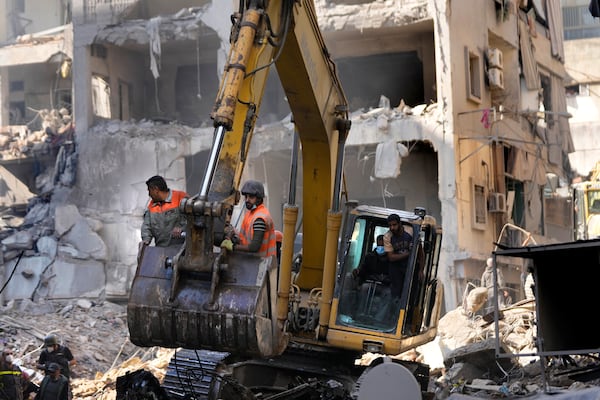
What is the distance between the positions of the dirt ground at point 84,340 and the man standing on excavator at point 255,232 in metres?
6.40

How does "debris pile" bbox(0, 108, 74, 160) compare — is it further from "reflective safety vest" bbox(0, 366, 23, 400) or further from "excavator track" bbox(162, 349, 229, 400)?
"excavator track" bbox(162, 349, 229, 400)

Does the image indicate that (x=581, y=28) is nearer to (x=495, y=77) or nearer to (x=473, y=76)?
(x=495, y=77)

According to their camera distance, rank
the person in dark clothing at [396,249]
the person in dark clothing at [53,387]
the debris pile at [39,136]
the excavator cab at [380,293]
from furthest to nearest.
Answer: the debris pile at [39,136]
the person in dark clothing at [53,387]
the person in dark clothing at [396,249]
the excavator cab at [380,293]

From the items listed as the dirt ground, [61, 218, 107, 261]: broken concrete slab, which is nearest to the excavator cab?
the dirt ground

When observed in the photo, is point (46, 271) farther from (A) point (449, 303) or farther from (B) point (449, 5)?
(B) point (449, 5)

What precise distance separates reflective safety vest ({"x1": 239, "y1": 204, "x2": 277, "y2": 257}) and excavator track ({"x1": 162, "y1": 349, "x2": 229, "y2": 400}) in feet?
4.94

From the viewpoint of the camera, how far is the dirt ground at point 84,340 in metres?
17.5

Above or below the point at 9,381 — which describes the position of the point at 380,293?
above

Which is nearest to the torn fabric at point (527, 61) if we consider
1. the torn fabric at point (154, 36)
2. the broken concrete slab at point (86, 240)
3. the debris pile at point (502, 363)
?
the torn fabric at point (154, 36)

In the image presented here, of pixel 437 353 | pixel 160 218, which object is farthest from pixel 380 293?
pixel 437 353

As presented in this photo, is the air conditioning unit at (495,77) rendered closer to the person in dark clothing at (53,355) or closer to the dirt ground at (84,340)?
the dirt ground at (84,340)

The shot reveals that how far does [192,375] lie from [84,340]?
10770mm

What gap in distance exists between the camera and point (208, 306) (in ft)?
26.9

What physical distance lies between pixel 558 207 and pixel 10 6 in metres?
21.7
